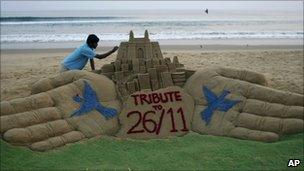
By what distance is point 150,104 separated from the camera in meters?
7.19

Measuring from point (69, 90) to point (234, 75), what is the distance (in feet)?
9.16

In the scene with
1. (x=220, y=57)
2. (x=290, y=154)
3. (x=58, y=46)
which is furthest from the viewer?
(x=58, y=46)

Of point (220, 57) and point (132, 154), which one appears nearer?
point (132, 154)

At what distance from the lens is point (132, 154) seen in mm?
6195

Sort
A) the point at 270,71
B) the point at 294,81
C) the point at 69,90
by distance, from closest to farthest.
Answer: the point at 69,90, the point at 294,81, the point at 270,71

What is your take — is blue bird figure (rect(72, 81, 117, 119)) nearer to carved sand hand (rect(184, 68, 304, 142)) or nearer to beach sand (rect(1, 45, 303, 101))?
carved sand hand (rect(184, 68, 304, 142))

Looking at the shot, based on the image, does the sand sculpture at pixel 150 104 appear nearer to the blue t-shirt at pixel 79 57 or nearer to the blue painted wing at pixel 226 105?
the blue painted wing at pixel 226 105

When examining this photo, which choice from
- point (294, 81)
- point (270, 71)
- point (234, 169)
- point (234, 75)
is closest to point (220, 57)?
point (270, 71)

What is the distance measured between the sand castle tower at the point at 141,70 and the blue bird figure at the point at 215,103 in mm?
575

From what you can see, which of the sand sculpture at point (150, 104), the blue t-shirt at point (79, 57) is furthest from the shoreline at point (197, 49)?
the sand sculpture at point (150, 104)

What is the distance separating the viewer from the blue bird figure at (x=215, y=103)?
712 centimetres

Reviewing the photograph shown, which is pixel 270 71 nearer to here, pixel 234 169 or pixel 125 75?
pixel 125 75

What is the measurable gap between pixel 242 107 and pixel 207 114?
1.88 feet

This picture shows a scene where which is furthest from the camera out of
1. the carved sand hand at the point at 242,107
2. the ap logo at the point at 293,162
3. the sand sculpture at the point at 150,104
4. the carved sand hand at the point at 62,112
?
the carved sand hand at the point at 242,107
